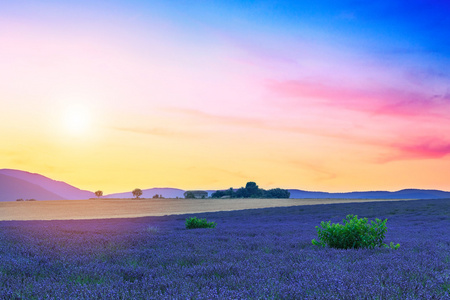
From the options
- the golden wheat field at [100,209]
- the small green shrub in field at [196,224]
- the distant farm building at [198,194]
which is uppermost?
the distant farm building at [198,194]

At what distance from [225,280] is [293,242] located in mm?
4919

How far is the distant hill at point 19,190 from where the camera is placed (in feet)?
530

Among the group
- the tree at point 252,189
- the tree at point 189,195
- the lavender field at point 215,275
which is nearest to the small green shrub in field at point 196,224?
the lavender field at point 215,275

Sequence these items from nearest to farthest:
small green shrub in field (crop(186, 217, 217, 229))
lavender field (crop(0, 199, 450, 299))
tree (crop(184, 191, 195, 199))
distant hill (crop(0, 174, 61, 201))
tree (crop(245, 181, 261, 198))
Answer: lavender field (crop(0, 199, 450, 299)) → small green shrub in field (crop(186, 217, 217, 229)) → tree (crop(184, 191, 195, 199)) → tree (crop(245, 181, 261, 198)) → distant hill (crop(0, 174, 61, 201))

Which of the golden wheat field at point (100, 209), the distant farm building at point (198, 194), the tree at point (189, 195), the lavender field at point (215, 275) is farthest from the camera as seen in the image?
the distant farm building at point (198, 194)

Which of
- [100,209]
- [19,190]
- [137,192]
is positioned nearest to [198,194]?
[137,192]

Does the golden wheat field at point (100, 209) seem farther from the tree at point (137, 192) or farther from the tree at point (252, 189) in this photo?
the tree at point (252, 189)

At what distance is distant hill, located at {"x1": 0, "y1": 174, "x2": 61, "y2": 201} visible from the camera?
162 metres

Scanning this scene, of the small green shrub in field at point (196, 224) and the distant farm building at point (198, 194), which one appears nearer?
the small green shrub in field at point (196, 224)

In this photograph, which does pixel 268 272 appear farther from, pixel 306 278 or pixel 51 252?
pixel 51 252

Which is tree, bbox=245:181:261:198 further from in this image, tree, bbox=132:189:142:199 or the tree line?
tree, bbox=132:189:142:199

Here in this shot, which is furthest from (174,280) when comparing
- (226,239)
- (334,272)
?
(226,239)

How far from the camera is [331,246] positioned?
327 inches

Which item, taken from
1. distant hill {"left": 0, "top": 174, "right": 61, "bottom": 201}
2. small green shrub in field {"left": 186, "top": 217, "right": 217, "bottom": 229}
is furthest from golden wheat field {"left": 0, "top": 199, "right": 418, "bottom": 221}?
distant hill {"left": 0, "top": 174, "right": 61, "bottom": 201}
